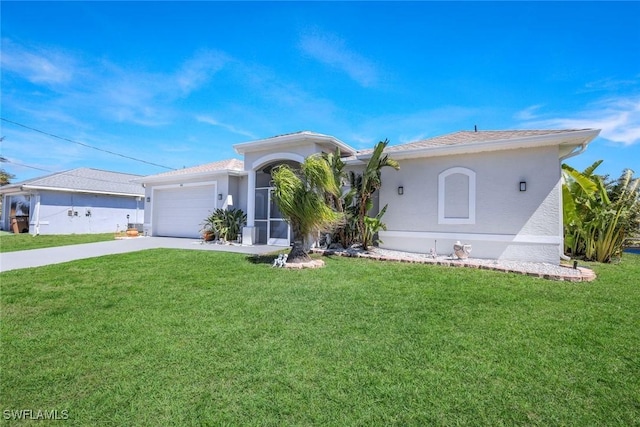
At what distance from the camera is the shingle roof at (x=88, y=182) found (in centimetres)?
2434

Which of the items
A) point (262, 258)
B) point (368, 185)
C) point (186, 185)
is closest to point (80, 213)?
point (186, 185)

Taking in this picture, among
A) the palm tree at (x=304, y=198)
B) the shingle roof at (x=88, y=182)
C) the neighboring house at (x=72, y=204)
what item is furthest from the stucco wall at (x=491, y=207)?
the shingle roof at (x=88, y=182)

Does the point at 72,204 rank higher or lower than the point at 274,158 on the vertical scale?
lower

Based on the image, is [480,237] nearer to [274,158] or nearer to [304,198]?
[304,198]

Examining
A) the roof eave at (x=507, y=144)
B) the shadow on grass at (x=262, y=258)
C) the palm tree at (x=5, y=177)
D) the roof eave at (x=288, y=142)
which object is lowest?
the shadow on grass at (x=262, y=258)

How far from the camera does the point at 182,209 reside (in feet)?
63.1

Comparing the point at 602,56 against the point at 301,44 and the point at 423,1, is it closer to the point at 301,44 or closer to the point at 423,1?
the point at 423,1

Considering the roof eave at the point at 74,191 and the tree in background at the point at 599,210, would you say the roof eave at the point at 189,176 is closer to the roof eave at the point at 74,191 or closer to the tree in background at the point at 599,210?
the roof eave at the point at 74,191

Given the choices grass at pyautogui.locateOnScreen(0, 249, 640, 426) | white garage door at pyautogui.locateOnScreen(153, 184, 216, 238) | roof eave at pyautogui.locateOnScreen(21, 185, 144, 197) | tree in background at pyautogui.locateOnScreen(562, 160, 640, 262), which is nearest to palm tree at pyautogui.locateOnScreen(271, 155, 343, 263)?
grass at pyautogui.locateOnScreen(0, 249, 640, 426)

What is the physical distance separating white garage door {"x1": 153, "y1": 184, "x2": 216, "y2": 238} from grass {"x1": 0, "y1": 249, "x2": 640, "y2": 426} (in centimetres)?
1072

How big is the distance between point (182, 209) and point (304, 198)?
13.0 metres

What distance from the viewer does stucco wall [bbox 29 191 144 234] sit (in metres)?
23.8

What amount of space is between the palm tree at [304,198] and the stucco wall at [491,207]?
3520mm

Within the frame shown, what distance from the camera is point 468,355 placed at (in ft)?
13.3
